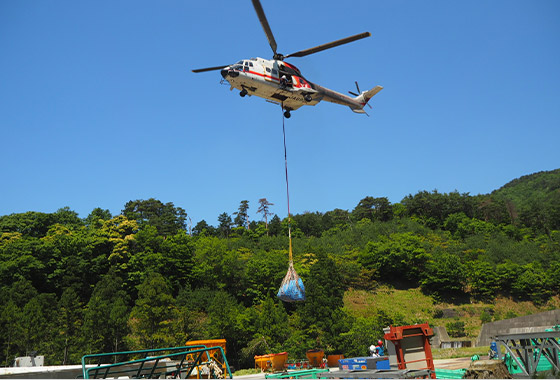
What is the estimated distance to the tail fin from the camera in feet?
84.7

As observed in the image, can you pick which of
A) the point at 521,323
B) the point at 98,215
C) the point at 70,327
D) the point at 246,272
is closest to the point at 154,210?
the point at 98,215

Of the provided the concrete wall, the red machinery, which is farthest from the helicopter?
the concrete wall

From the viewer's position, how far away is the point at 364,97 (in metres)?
26.3

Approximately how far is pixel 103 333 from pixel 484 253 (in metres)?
58.2

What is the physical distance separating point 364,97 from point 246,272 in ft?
112

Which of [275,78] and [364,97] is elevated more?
[364,97]

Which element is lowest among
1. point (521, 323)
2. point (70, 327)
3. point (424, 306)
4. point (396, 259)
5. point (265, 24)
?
point (424, 306)

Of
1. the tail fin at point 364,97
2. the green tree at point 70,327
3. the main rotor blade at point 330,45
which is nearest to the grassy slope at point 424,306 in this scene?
the green tree at point 70,327

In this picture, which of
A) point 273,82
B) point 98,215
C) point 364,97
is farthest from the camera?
point 98,215

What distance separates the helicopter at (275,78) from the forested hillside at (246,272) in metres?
19.8

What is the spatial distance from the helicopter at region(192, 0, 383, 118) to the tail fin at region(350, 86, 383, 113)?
419cm

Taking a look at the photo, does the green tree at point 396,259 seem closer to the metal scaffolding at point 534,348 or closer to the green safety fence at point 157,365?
the metal scaffolding at point 534,348

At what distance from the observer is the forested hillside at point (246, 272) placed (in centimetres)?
3675

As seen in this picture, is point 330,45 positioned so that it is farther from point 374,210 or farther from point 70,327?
point 374,210
